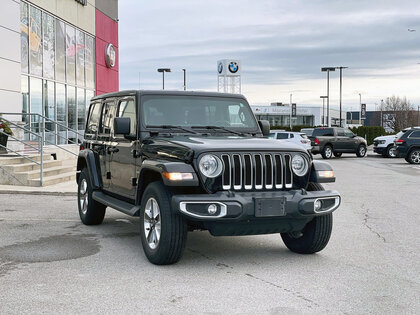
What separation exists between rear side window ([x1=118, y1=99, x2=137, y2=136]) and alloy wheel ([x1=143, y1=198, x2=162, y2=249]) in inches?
46.2

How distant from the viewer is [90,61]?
28344 millimetres

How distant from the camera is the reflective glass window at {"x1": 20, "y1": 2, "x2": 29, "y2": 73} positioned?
A: 2050 cm

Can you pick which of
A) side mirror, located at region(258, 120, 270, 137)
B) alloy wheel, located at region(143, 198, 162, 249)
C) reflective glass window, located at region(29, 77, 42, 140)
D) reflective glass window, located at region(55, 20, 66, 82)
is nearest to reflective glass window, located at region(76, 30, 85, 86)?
reflective glass window, located at region(55, 20, 66, 82)

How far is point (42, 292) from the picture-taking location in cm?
517

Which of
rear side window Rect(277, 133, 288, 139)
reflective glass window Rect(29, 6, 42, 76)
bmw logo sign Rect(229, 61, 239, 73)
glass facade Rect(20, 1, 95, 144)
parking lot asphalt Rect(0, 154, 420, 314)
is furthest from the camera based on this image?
bmw logo sign Rect(229, 61, 239, 73)

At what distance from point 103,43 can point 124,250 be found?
24649 millimetres

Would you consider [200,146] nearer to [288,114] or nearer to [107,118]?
[107,118]

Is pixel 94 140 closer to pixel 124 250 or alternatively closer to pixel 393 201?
pixel 124 250

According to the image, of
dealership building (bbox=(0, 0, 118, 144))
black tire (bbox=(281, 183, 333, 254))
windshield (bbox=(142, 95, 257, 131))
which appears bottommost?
black tire (bbox=(281, 183, 333, 254))

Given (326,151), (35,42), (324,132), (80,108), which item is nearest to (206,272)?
(35,42)

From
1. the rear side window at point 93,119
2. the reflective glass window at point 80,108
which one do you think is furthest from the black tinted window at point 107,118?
the reflective glass window at point 80,108

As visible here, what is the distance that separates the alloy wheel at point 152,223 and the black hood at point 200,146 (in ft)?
1.86

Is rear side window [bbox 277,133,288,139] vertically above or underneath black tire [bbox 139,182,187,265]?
above

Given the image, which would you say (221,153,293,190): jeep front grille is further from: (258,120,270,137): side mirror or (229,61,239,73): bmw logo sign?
(229,61,239,73): bmw logo sign
